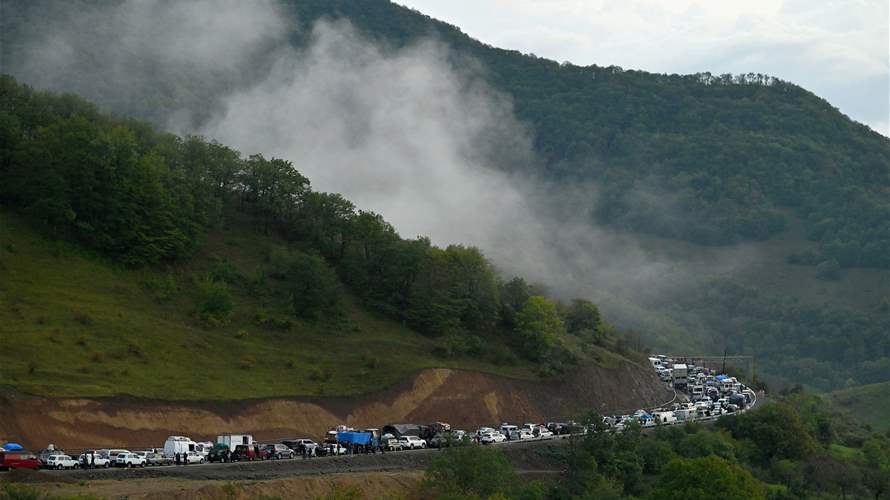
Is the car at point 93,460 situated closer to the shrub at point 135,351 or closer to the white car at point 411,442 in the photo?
the shrub at point 135,351

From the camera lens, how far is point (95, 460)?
7394 centimetres

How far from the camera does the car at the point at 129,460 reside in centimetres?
7481

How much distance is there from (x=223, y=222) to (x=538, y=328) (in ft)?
124

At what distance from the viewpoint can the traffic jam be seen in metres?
73.4

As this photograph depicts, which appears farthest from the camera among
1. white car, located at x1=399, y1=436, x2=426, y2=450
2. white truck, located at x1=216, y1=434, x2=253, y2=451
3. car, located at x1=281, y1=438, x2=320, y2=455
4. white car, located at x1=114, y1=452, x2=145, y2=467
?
white car, located at x1=399, y1=436, x2=426, y2=450

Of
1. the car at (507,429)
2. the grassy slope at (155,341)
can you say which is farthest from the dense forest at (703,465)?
the grassy slope at (155,341)

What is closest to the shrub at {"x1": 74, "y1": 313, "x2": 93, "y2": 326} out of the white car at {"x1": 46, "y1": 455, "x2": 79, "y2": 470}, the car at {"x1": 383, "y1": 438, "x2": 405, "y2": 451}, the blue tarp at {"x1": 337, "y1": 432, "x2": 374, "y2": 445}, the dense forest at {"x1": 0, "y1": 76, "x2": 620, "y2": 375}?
the dense forest at {"x1": 0, "y1": 76, "x2": 620, "y2": 375}

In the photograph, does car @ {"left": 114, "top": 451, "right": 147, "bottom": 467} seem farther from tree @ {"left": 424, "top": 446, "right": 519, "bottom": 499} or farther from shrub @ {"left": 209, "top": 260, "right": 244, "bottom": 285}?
shrub @ {"left": 209, "top": 260, "right": 244, "bottom": 285}

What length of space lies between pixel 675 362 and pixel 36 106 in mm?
101213

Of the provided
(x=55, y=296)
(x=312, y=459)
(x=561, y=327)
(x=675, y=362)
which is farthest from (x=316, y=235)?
(x=675, y=362)

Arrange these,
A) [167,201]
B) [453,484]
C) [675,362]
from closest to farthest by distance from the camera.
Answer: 1. [453,484]
2. [167,201]
3. [675,362]

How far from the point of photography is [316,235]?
13650 centimetres

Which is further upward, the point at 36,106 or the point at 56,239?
the point at 36,106

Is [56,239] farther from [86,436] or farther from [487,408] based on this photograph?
[487,408]
